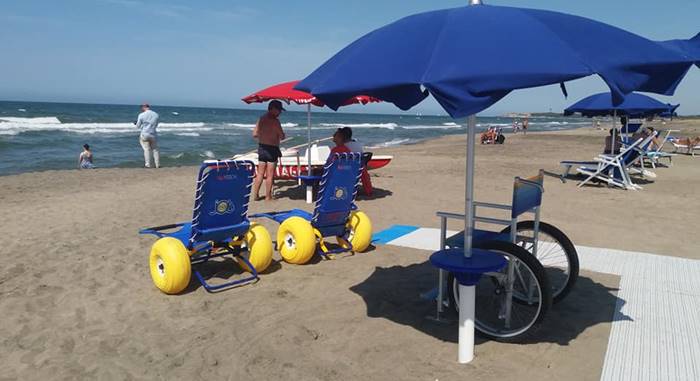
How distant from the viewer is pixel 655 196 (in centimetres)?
992

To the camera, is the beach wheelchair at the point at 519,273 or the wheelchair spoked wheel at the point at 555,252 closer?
the beach wheelchair at the point at 519,273

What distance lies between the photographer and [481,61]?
2566 millimetres

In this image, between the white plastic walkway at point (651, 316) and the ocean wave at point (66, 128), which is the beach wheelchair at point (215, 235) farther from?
the ocean wave at point (66, 128)

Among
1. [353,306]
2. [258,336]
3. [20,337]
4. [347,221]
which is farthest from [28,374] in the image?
[347,221]

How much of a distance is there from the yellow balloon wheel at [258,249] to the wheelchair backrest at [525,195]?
2.50 m

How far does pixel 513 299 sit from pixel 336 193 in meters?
2.33

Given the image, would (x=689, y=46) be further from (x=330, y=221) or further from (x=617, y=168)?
(x=617, y=168)

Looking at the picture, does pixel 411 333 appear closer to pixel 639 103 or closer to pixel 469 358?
pixel 469 358

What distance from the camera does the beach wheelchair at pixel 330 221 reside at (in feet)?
18.0

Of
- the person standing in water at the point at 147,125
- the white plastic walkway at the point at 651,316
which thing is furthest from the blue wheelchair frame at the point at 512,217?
the person standing in water at the point at 147,125

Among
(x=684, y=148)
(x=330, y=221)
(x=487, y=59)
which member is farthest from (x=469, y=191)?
(x=684, y=148)

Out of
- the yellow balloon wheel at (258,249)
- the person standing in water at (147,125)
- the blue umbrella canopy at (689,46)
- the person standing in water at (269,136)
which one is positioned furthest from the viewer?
the person standing in water at (147,125)

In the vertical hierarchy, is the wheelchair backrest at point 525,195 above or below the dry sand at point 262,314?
above

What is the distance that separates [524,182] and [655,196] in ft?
25.0
